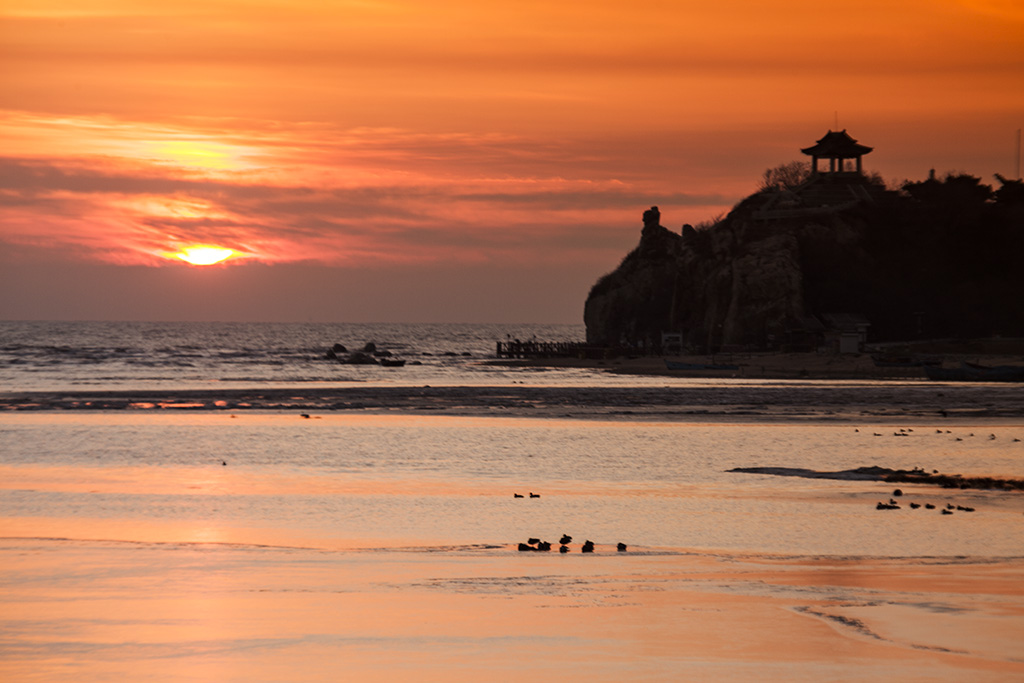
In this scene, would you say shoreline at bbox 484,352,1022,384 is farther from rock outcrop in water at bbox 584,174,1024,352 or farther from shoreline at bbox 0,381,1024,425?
shoreline at bbox 0,381,1024,425

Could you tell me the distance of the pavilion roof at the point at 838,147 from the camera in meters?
115

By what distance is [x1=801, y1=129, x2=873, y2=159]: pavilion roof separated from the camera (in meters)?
115

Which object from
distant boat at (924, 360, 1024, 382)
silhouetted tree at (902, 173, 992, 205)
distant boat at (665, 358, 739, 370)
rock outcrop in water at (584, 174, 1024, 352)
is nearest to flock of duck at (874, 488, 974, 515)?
distant boat at (924, 360, 1024, 382)

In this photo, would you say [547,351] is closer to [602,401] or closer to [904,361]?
[904,361]

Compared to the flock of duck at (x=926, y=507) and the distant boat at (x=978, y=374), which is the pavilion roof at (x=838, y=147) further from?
the flock of duck at (x=926, y=507)

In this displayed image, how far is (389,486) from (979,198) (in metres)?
101

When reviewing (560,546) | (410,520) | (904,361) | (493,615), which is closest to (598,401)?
(410,520)

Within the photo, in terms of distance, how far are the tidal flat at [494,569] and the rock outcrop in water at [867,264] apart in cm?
7639

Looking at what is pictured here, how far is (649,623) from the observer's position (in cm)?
1052

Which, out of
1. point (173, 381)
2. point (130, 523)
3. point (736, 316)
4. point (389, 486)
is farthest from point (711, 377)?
point (130, 523)

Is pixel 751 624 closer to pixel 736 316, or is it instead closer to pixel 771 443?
pixel 771 443

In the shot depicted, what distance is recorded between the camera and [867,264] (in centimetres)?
10344

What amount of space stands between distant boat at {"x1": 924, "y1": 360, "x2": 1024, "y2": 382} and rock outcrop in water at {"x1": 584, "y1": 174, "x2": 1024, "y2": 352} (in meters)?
28.1

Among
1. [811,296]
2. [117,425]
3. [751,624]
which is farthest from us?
[811,296]
